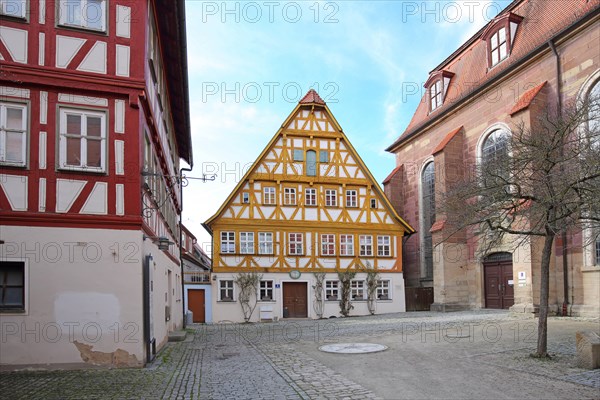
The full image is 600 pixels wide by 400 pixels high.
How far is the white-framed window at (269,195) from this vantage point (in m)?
27.4

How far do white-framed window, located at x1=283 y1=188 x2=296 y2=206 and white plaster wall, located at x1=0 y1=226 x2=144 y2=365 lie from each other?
1794 cm

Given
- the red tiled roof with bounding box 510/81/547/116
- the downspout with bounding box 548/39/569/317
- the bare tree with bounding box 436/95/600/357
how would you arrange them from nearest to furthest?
the bare tree with bounding box 436/95/600/357, the downspout with bounding box 548/39/569/317, the red tiled roof with bounding box 510/81/547/116

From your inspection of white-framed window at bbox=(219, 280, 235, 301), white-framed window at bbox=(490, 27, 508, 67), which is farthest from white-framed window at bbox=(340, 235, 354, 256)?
white-framed window at bbox=(490, 27, 508, 67)

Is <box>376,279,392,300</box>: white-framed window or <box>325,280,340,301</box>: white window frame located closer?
<box>325,280,340,301</box>: white window frame

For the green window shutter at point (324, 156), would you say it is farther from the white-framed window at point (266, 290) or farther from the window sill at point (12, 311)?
the window sill at point (12, 311)

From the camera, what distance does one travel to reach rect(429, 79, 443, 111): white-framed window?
3123 cm

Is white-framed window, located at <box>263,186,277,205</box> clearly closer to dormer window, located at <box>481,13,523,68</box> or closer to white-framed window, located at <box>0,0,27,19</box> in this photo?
dormer window, located at <box>481,13,523,68</box>

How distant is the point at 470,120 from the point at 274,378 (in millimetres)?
21387

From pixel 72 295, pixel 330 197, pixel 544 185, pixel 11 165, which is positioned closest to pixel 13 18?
pixel 11 165

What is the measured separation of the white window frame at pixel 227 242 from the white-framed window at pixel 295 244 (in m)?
2.99

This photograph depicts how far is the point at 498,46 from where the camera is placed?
25.7 metres

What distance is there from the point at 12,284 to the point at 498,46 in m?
23.9

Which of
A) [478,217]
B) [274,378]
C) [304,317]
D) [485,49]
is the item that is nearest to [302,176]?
[304,317]

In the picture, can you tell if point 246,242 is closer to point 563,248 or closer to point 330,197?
point 330,197
